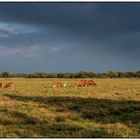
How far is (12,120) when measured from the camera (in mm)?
12789

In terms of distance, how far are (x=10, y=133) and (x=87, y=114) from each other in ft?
14.9

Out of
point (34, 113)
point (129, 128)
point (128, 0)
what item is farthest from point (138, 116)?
point (128, 0)

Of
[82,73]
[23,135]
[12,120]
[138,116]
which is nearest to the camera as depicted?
[23,135]

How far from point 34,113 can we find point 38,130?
143 inches

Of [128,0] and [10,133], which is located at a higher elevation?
[128,0]

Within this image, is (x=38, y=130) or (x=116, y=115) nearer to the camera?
(x=38, y=130)

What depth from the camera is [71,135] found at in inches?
407

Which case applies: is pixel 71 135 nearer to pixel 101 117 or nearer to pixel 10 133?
pixel 10 133

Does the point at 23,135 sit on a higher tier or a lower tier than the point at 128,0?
lower

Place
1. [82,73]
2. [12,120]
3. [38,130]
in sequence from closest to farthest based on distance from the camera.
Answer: [38,130] → [12,120] → [82,73]

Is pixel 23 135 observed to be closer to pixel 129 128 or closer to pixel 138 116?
pixel 129 128

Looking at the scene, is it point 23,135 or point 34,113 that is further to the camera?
point 34,113

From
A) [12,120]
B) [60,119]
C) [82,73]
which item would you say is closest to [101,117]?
[60,119]

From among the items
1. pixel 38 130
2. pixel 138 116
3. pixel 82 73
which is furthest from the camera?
pixel 82 73
